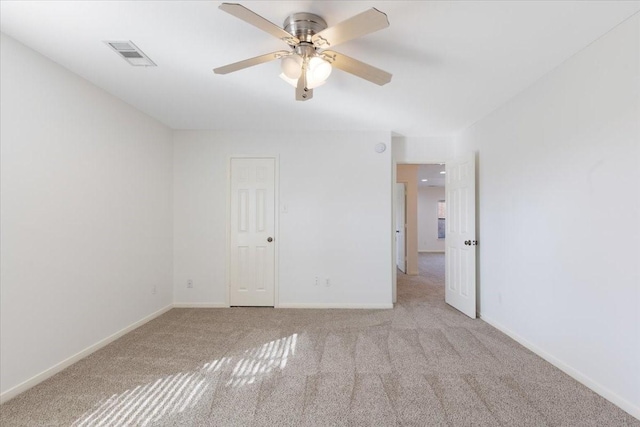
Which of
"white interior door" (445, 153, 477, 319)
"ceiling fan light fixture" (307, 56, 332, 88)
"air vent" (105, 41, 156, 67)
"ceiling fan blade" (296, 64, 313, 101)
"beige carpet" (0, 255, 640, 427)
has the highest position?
"air vent" (105, 41, 156, 67)

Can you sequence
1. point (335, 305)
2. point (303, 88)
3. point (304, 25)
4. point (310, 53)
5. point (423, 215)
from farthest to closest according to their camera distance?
point (423, 215) < point (335, 305) < point (303, 88) < point (310, 53) < point (304, 25)

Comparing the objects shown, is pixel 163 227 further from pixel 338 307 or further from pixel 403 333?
pixel 403 333

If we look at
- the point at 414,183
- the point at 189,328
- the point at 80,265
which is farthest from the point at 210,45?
the point at 414,183

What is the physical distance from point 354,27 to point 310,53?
0.40 m

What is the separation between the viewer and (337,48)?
7.47ft

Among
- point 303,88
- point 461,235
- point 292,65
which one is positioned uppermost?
point 292,65

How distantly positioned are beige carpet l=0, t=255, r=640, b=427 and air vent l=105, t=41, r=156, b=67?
2437mm

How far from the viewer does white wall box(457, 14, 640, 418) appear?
196 centimetres

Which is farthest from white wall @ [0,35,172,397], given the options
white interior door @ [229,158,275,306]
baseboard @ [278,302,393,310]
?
baseboard @ [278,302,393,310]

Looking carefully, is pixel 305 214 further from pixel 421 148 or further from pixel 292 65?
pixel 292 65

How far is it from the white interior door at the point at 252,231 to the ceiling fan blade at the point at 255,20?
8.35ft

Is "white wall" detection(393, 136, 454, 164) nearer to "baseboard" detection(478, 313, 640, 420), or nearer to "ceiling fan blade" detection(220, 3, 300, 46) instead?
"baseboard" detection(478, 313, 640, 420)

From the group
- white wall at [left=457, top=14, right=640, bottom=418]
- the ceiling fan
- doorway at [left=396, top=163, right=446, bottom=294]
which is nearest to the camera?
the ceiling fan

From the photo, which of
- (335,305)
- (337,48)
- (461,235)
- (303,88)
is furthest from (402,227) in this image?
(303,88)
